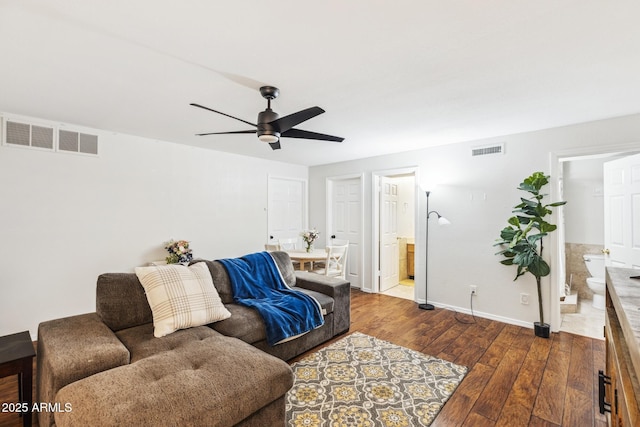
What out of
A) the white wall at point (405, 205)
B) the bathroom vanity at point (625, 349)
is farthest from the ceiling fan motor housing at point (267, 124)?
the white wall at point (405, 205)

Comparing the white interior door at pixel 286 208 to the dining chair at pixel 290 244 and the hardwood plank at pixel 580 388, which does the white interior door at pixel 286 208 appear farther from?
the hardwood plank at pixel 580 388

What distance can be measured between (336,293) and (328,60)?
7.46 feet

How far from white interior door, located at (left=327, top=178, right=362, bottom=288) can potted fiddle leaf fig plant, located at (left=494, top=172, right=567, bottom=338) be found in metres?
2.32

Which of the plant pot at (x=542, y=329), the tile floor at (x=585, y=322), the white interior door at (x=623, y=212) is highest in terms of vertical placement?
the white interior door at (x=623, y=212)

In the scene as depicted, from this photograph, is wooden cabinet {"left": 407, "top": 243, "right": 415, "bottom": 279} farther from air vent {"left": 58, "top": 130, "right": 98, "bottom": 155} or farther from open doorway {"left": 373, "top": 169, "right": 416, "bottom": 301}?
air vent {"left": 58, "top": 130, "right": 98, "bottom": 155}

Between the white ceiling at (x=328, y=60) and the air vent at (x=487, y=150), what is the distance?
1.67 ft

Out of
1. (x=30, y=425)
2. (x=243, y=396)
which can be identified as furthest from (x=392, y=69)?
(x=30, y=425)

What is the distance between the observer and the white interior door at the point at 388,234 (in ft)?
16.3

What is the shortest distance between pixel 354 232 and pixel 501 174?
2493 mm

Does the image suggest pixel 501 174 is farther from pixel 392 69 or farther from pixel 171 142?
pixel 171 142

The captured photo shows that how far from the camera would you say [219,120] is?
3084mm

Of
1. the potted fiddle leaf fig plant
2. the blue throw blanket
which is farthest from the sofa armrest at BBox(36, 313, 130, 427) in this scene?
the potted fiddle leaf fig plant

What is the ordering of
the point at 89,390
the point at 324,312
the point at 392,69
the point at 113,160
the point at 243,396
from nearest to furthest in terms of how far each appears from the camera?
1. the point at 89,390
2. the point at 243,396
3. the point at 392,69
4. the point at 324,312
5. the point at 113,160

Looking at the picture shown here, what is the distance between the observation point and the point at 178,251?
12.3 ft
